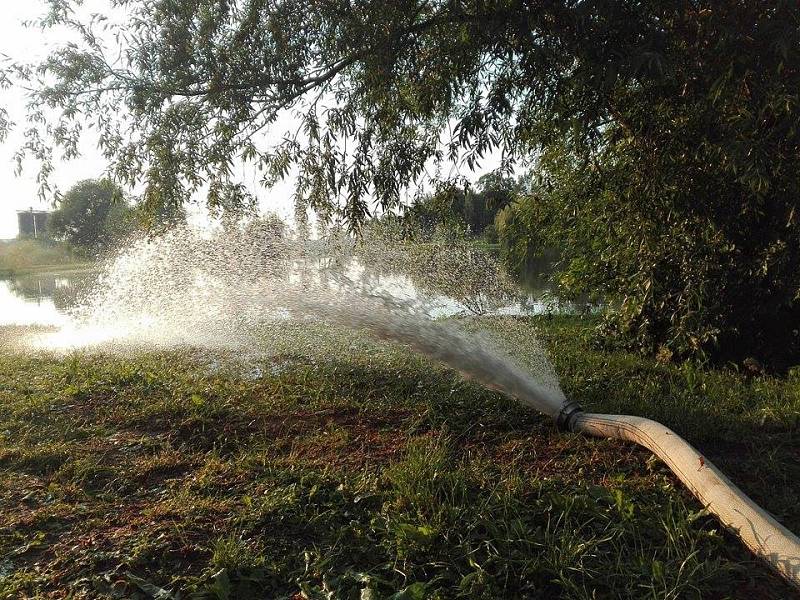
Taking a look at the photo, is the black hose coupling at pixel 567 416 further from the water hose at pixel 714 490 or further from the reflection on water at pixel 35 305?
the reflection on water at pixel 35 305

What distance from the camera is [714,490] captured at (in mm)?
2771

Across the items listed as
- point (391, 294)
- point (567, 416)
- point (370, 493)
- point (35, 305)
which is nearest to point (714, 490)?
point (567, 416)

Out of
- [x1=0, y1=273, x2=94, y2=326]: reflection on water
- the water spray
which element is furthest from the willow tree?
[x1=0, y1=273, x2=94, y2=326]: reflection on water

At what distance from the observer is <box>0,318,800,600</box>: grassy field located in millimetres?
2363

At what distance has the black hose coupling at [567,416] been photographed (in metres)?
4.03

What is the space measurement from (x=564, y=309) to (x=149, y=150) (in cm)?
773

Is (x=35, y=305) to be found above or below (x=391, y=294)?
below

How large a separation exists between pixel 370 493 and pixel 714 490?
62.7 inches

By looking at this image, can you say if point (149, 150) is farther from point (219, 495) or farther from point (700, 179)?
point (700, 179)

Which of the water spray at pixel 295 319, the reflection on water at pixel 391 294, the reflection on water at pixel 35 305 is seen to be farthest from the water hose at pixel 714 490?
the reflection on water at pixel 35 305

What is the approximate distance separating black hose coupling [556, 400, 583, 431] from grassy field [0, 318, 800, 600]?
0.19 metres

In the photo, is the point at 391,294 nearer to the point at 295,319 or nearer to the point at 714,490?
the point at 295,319

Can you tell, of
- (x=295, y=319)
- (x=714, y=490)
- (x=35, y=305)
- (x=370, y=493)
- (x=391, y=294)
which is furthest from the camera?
(x=35, y=305)

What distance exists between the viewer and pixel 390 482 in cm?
314
